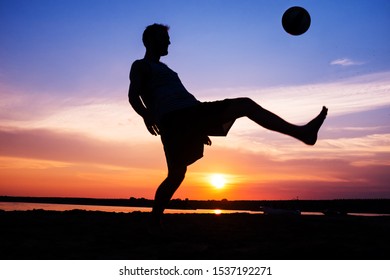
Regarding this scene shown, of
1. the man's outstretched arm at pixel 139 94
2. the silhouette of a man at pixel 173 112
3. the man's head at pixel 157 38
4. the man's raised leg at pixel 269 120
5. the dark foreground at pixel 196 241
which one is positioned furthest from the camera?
the man's head at pixel 157 38

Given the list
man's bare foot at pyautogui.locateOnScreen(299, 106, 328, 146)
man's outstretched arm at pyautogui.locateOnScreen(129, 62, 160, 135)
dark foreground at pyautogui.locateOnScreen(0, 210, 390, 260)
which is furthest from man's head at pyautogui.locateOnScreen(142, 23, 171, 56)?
dark foreground at pyautogui.locateOnScreen(0, 210, 390, 260)

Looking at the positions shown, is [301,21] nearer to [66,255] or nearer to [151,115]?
[151,115]

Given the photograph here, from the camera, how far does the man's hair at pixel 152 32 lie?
5.00 meters

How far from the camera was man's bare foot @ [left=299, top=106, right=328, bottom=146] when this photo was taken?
4296mm

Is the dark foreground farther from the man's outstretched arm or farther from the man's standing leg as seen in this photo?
the man's outstretched arm

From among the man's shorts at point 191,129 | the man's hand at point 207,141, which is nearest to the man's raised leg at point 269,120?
the man's shorts at point 191,129

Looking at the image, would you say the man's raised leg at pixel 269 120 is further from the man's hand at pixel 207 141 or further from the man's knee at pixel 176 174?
the man's knee at pixel 176 174

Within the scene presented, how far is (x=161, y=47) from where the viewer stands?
5.04m

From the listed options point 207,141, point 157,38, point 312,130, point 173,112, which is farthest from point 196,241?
point 157,38

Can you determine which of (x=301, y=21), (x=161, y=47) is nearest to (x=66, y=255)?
(x=161, y=47)

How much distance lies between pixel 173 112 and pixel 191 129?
27 centimetres

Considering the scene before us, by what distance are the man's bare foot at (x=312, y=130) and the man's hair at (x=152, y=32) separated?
6.55ft

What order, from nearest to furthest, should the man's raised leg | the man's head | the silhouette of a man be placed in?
the man's raised leg → the silhouette of a man → the man's head
